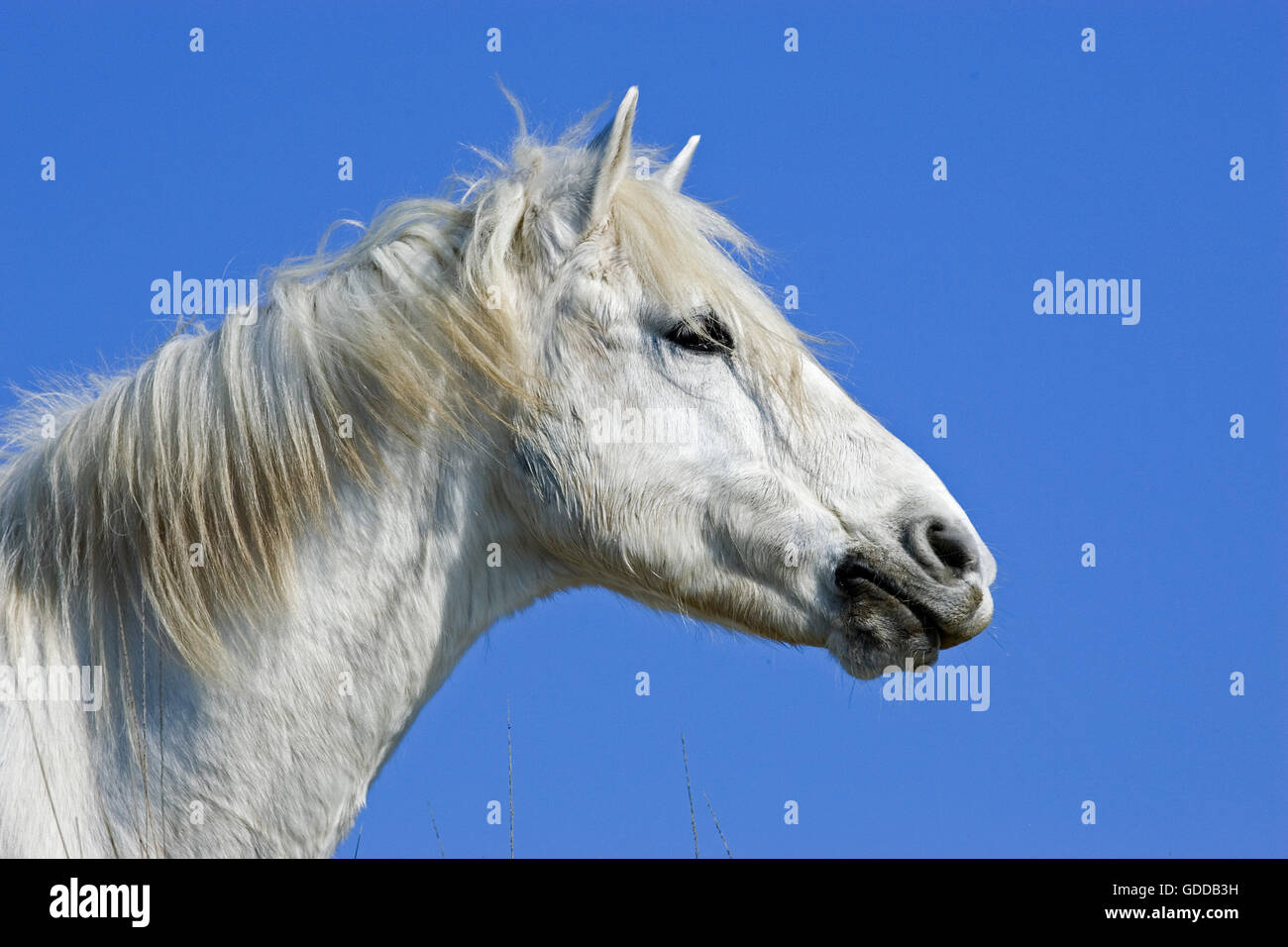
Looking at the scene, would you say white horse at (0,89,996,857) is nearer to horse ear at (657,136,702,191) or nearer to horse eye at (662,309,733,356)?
horse eye at (662,309,733,356)

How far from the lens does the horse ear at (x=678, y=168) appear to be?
14.9ft

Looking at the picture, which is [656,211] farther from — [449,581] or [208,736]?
[208,736]

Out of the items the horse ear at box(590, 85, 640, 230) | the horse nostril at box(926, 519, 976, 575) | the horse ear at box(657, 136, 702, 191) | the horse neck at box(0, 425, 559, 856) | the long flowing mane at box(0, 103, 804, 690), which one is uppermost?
the horse ear at box(657, 136, 702, 191)

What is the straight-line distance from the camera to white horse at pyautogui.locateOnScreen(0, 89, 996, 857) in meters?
3.15

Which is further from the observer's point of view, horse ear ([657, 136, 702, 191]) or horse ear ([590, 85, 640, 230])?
horse ear ([657, 136, 702, 191])

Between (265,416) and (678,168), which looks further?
(678,168)

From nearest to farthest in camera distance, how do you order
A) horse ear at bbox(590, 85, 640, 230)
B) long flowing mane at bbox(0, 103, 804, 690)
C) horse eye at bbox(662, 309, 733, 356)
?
long flowing mane at bbox(0, 103, 804, 690) < horse ear at bbox(590, 85, 640, 230) < horse eye at bbox(662, 309, 733, 356)

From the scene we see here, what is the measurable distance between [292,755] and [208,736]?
0.22 metres

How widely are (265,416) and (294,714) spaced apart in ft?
2.73

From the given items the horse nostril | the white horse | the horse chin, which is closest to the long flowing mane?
the white horse

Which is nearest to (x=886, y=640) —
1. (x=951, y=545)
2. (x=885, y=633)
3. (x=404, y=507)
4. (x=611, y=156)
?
(x=885, y=633)

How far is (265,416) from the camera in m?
3.36

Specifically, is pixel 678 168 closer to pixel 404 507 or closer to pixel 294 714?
pixel 404 507
